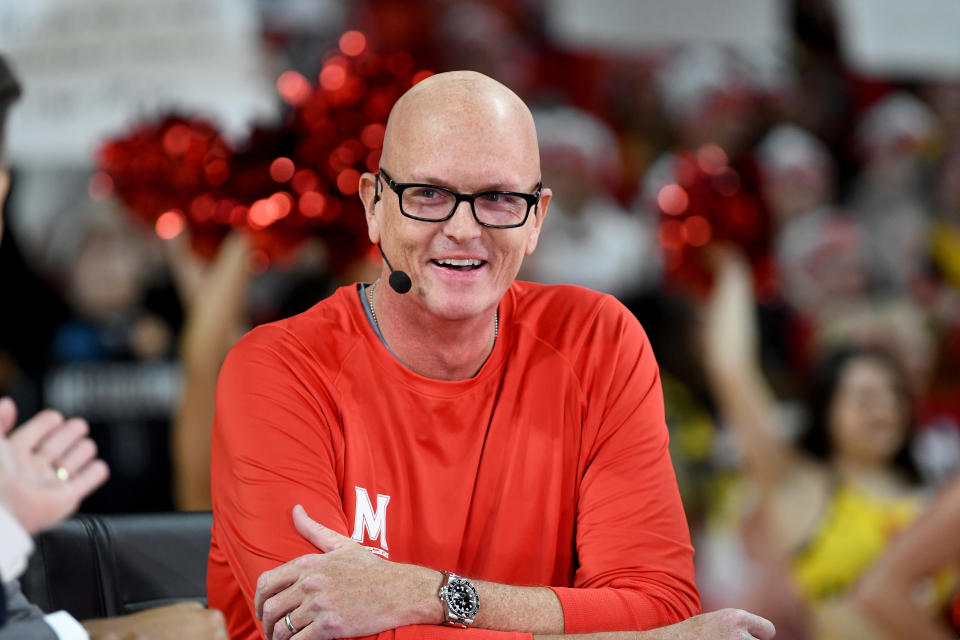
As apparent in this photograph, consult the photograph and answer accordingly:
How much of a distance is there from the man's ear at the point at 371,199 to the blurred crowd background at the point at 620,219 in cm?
108

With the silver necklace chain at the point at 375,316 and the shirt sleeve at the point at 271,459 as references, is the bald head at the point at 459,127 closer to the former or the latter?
the silver necklace chain at the point at 375,316

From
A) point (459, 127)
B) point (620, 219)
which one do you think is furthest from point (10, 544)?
point (620, 219)

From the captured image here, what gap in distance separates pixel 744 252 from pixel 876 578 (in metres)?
1.62

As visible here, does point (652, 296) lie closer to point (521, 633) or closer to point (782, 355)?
point (782, 355)

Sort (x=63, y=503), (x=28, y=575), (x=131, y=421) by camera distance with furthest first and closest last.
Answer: (x=131, y=421)
(x=28, y=575)
(x=63, y=503)

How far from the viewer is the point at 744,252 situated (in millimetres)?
4469

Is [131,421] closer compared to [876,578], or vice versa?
[876,578]

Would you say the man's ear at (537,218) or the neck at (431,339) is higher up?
the man's ear at (537,218)

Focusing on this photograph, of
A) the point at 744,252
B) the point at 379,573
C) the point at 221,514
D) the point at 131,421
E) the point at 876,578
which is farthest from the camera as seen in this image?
the point at 744,252

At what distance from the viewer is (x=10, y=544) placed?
136 centimetres

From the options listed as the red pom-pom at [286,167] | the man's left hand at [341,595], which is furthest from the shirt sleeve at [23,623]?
the red pom-pom at [286,167]

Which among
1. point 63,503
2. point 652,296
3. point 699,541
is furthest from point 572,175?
point 63,503

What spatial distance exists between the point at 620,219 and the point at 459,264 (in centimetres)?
314

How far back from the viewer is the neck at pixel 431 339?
2041 mm
